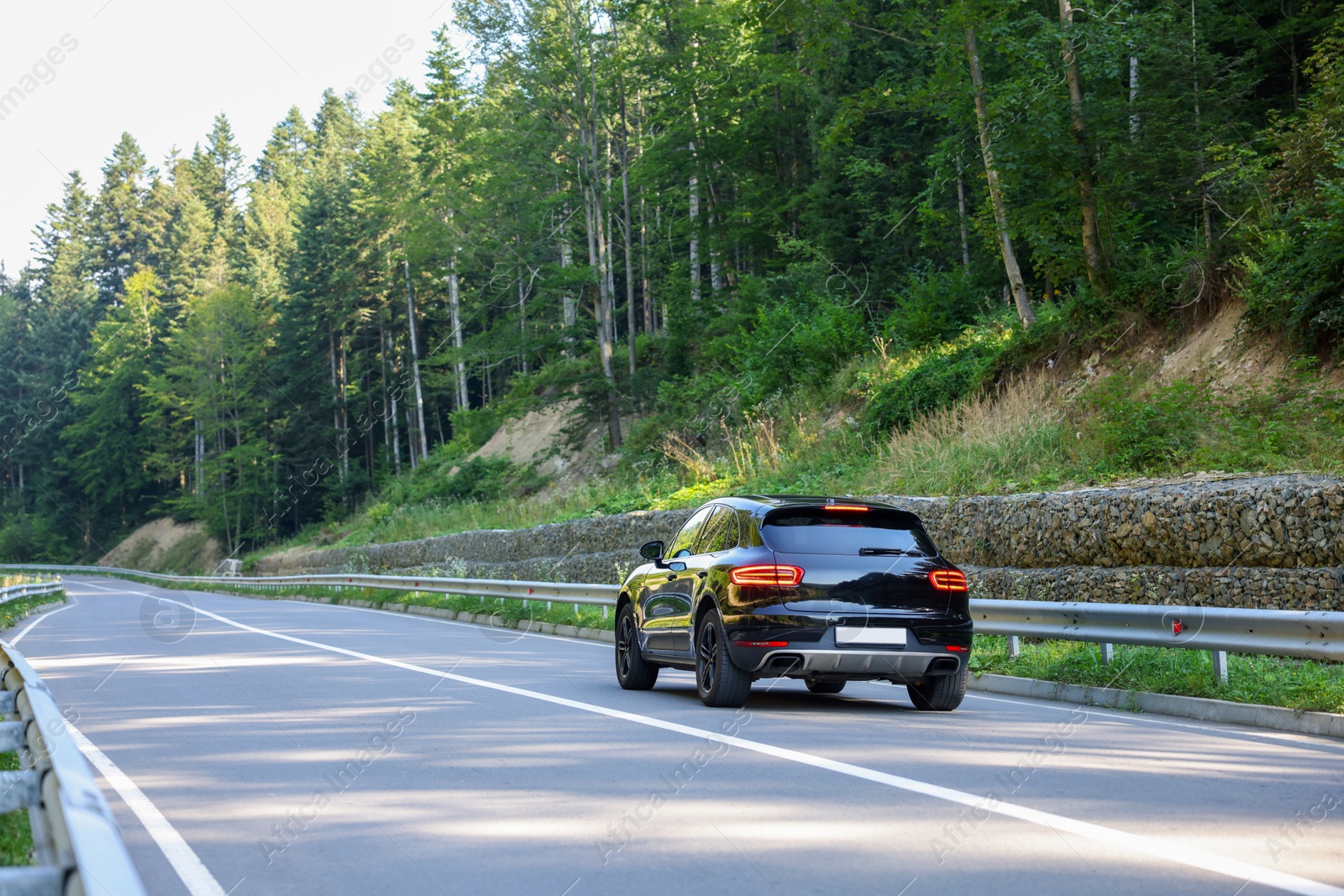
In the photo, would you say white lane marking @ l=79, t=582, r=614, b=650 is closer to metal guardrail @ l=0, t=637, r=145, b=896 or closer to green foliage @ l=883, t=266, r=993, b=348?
green foliage @ l=883, t=266, r=993, b=348

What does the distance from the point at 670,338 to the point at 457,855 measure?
3450 cm

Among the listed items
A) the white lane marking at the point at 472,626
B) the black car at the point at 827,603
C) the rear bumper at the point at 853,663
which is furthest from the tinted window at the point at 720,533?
the white lane marking at the point at 472,626

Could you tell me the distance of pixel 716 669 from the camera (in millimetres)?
10234

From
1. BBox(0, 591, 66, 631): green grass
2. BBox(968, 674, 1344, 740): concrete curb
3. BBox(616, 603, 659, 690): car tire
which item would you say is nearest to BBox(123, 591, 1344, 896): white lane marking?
BBox(616, 603, 659, 690): car tire

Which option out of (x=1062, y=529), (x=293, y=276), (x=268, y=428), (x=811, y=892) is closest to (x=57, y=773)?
(x=811, y=892)

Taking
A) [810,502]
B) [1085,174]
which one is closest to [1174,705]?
[810,502]

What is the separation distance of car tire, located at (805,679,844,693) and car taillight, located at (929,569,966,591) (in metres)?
2.44

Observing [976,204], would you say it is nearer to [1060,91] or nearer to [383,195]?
[1060,91]

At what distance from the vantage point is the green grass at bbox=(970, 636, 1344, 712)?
9354 millimetres

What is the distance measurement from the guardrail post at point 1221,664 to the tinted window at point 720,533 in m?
3.92

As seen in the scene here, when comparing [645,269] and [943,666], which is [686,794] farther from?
[645,269]

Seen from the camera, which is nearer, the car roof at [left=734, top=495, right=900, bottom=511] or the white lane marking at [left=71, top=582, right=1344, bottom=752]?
the white lane marking at [left=71, top=582, right=1344, bottom=752]

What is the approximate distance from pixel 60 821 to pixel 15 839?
259cm

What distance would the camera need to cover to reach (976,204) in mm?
33156
